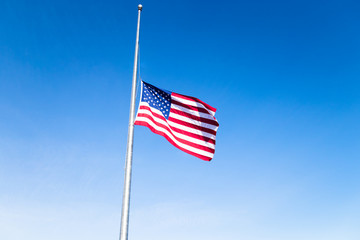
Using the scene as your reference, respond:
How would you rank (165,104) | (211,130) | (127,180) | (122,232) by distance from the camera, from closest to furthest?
(122,232) < (127,180) < (165,104) < (211,130)

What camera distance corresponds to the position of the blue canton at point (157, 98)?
15.9m

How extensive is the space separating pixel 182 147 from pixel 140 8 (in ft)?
25.9

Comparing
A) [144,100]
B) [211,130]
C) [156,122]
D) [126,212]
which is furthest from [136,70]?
[126,212]

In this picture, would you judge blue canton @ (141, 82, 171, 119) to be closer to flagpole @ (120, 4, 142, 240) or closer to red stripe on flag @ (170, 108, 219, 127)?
red stripe on flag @ (170, 108, 219, 127)

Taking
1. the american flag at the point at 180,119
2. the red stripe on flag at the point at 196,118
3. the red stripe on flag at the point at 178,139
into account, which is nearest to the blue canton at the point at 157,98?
the american flag at the point at 180,119

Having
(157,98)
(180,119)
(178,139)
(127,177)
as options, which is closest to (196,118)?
(180,119)

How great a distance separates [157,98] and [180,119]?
176 centimetres

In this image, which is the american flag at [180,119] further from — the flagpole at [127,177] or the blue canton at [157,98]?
the flagpole at [127,177]

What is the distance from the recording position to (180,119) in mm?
17000

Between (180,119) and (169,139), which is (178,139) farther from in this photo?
(180,119)

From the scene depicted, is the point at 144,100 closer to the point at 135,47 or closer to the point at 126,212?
the point at 135,47

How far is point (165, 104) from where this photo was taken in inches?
653

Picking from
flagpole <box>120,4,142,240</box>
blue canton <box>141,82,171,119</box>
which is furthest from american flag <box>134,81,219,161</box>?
flagpole <box>120,4,142,240</box>

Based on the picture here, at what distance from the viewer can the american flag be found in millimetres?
15602
